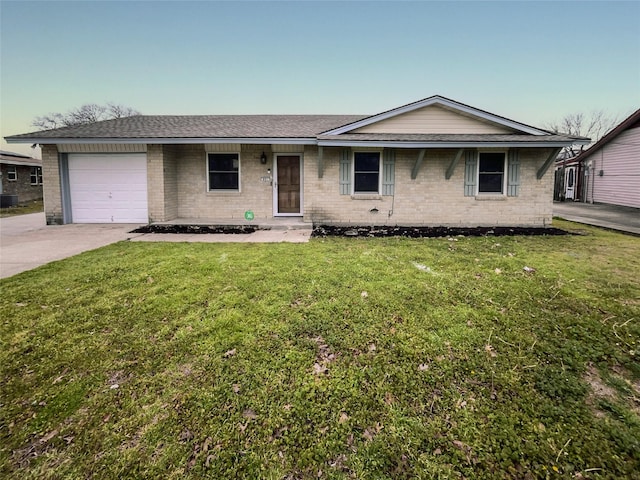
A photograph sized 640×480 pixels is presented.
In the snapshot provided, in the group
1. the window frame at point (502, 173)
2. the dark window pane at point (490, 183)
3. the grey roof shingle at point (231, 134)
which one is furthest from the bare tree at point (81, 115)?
the dark window pane at point (490, 183)

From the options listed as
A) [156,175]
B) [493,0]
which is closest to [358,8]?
[493,0]

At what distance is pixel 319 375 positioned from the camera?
270 centimetres

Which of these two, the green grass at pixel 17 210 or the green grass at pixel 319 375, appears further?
the green grass at pixel 17 210

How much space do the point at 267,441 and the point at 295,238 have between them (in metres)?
6.54

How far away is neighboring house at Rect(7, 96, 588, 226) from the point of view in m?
10.3

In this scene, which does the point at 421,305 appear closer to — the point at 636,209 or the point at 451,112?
the point at 451,112

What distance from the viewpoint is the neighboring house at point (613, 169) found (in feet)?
55.5

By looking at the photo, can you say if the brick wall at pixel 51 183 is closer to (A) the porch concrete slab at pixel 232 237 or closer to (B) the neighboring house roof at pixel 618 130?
(A) the porch concrete slab at pixel 232 237

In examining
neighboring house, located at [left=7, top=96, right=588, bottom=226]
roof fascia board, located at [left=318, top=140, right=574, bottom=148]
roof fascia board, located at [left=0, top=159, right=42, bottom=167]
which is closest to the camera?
roof fascia board, located at [left=318, top=140, right=574, bottom=148]

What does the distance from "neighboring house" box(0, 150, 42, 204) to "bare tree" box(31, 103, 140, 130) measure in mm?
15768

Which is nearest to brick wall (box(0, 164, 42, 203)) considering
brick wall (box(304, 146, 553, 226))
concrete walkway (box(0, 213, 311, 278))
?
concrete walkway (box(0, 213, 311, 278))

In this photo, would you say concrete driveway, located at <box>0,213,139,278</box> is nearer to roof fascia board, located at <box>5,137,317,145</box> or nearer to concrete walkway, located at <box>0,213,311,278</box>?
concrete walkway, located at <box>0,213,311,278</box>

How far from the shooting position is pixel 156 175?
10.4m

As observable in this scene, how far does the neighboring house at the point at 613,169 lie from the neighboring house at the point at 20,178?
1391 inches
